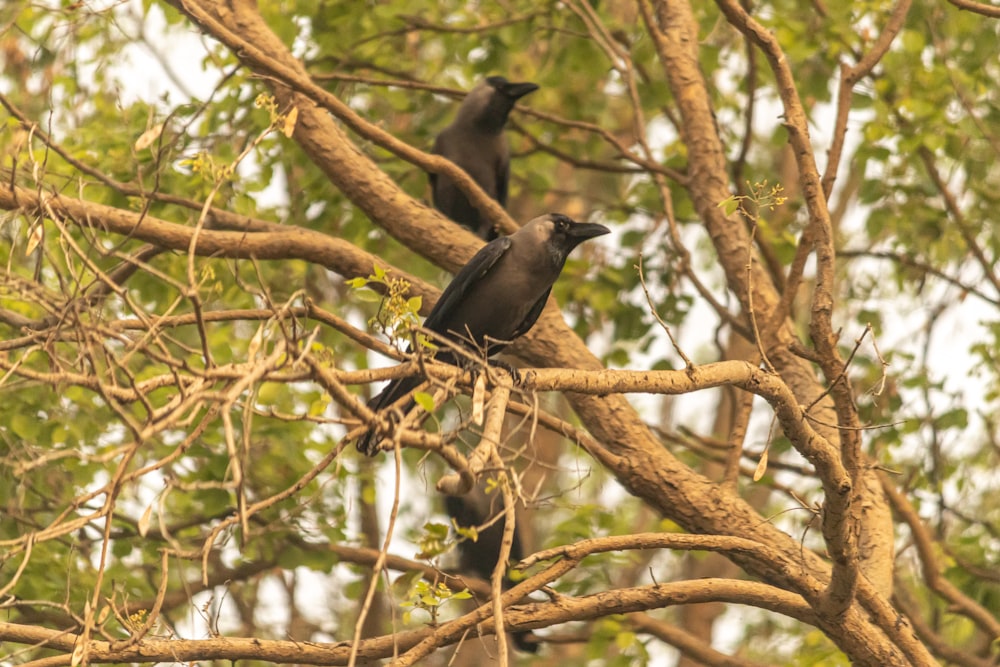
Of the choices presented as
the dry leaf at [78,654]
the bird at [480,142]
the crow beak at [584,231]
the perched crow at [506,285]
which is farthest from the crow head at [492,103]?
the dry leaf at [78,654]

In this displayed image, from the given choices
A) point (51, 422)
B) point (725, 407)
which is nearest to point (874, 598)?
point (51, 422)

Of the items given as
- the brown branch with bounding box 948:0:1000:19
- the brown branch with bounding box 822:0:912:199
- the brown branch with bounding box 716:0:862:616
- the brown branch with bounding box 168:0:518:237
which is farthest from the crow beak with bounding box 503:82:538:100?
the brown branch with bounding box 948:0:1000:19

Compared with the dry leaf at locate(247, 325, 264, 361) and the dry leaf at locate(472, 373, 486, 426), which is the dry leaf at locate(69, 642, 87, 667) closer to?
the dry leaf at locate(247, 325, 264, 361)

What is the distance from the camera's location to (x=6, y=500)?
493 cm

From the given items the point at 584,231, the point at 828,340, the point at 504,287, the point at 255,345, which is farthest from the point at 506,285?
the point at 255,345

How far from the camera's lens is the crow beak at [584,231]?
4809mm

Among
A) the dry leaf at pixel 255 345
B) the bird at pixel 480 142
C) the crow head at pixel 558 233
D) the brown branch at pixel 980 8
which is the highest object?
the bird at pixel 480 142

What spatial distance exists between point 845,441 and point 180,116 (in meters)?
3.72

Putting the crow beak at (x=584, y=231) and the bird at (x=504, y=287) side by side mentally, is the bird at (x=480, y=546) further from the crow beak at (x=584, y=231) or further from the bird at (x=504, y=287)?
the crow beak at (x=584, y=231)

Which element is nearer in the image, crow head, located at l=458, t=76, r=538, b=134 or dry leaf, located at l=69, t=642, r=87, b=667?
dry leaf, located at l=69, t=642, r=87, b=667

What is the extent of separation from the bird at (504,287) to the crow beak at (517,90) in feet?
7.33

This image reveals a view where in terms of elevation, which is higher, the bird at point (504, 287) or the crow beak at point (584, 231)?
the crow beak at point (584, 231)

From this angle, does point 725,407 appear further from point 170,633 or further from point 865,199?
point 170,633

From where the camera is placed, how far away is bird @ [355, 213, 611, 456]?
15.0 feet
